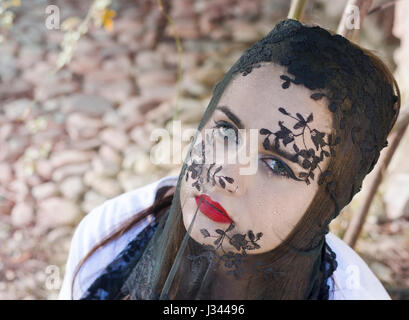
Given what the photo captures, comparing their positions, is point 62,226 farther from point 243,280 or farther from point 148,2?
point 148,2

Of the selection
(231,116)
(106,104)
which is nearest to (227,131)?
(231,116)

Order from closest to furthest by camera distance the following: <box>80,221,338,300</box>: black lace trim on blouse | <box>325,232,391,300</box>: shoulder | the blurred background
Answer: <box>325,232,391,300</box>: shoulder → <box>80,221,338,300</box>: black lace trim on blouse → the blurred background

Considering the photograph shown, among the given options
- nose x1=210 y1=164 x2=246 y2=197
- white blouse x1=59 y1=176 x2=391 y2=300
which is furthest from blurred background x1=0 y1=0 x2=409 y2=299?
nose x1=210 y1=164 x2=246 y2=197

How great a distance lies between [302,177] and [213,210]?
0.21m

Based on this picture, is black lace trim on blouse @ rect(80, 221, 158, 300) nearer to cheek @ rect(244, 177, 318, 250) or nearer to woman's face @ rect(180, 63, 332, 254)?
woman's face @ rect(180, 63, 332, 254)

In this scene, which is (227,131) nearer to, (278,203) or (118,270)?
(278,203)

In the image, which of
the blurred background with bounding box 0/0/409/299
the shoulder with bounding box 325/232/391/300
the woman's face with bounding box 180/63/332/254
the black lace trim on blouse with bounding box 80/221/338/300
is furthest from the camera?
the blurred background with bounding box 0/0/409/299

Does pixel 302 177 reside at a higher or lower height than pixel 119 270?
higher

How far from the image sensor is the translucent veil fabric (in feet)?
3.16

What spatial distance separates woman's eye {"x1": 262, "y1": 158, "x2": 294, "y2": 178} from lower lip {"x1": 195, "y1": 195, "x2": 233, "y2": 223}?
0.46 ft

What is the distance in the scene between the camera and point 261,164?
3.18 ft

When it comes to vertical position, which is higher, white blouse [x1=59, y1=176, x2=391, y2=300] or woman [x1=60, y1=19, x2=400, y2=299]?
woman [x1=60, y1=19, x2=400, y2=299]

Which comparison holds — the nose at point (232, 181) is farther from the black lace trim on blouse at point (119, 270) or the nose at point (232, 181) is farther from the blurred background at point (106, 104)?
the blurred background at point (106, 104)
